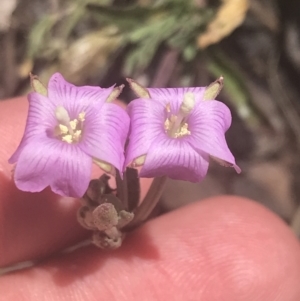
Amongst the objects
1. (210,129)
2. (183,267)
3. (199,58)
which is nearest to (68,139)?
(210,129)

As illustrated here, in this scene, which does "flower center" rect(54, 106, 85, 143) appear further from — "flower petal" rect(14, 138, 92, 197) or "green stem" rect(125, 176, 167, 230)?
"green stem" rect(125, 176, 167, 230)

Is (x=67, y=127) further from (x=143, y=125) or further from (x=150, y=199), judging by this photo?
(x=150, y=199)

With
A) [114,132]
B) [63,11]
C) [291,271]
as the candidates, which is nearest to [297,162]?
[291,271]

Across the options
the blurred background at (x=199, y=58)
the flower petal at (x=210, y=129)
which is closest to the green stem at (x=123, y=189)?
the flower petal at (x=210, y=129)

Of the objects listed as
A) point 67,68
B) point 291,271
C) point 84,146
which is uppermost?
point 84,146

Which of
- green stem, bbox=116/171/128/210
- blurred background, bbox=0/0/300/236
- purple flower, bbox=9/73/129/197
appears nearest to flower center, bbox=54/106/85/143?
purple flower, bbox=9/73/129/197

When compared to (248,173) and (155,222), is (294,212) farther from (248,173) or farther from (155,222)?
(155,222)
